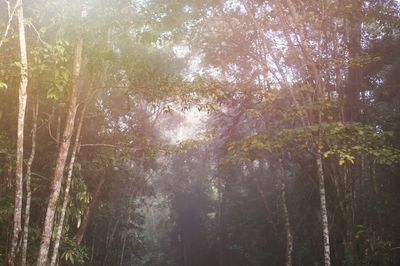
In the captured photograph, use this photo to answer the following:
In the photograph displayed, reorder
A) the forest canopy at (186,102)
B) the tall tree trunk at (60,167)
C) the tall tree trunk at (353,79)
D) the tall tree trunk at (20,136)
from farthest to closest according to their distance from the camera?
the tall tree trunk at (353,79)
the forest canopy at (186,102)
the tall tree trunk at (60,167)
the tall tree trunk at (20,136)

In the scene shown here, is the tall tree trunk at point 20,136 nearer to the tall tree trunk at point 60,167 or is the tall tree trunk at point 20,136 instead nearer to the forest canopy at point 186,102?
the forest canopy at point 186,102

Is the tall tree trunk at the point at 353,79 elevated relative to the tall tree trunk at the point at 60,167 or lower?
elevated

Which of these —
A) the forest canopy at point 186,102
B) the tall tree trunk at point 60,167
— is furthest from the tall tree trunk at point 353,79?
the tall tree trunk at point 60,167

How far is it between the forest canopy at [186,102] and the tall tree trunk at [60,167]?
3 centimetres

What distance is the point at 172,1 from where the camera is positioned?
1162 centimetres

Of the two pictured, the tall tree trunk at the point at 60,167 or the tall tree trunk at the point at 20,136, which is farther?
the tall tree trunk at the point at 60,167

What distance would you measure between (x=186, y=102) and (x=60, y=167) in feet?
12.6

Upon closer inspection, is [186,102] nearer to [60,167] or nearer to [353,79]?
[60,167]

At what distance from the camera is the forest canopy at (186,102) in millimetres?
8250

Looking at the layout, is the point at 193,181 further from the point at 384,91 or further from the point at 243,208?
the point at 384,91

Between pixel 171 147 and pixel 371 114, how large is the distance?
9.70 m

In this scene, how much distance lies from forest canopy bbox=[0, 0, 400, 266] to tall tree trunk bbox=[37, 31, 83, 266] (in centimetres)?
3

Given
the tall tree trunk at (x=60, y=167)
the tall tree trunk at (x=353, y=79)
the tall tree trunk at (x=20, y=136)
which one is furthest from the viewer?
the tall tree trunk at (x=353, y=79)

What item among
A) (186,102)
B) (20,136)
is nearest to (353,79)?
(186,102)
